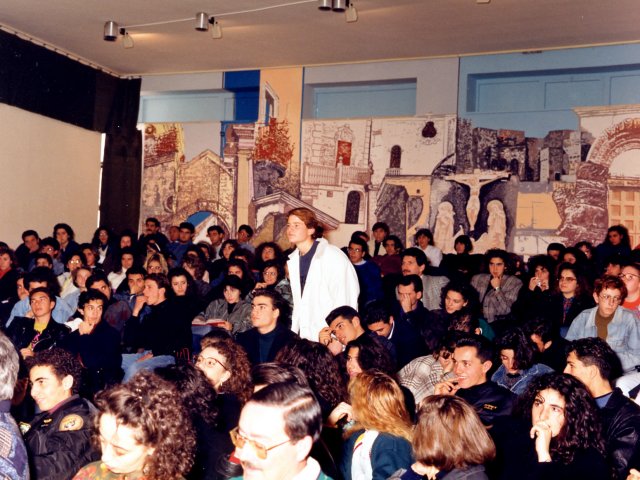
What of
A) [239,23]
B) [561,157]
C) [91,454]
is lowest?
[91,454]

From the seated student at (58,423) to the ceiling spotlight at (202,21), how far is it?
7096mm

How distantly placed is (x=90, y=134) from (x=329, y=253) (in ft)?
29.9

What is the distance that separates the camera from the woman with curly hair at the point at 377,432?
11.5ft

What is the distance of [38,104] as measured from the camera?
12430mm

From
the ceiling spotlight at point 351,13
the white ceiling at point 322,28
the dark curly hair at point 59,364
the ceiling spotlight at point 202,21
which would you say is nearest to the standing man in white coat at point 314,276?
the dark curly hair at point 59,364

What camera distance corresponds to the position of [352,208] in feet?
42.3

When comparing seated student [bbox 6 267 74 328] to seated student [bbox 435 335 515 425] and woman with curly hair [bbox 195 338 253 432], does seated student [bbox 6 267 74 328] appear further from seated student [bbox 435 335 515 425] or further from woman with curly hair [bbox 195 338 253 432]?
seated student [bbox 435 335 515 425]

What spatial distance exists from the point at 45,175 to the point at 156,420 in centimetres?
1117

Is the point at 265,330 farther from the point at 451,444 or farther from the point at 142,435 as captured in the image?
the point at 142,435

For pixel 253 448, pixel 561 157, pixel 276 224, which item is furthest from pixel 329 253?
pixel 276 224

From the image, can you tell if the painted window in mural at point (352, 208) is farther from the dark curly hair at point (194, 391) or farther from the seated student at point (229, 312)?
the dark curly hair at point (194, 391)

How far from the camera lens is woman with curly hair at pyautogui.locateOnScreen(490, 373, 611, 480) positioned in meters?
3.41

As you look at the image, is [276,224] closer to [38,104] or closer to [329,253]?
[38,104]

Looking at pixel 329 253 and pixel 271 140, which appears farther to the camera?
pixel 271 140
